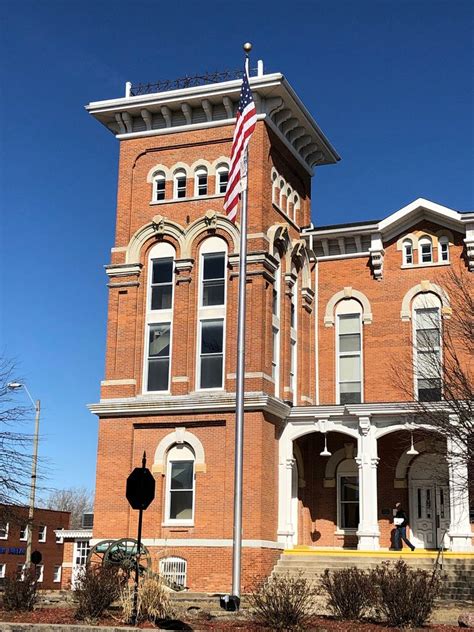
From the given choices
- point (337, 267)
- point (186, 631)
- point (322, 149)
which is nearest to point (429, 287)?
point (337, 267)

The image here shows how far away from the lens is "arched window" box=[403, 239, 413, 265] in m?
35.2

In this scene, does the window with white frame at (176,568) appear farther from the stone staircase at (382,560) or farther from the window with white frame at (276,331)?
the window with white frame at (276,331)

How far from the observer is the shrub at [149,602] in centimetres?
1691

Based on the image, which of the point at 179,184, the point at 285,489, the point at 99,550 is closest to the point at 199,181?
the point at 179,184

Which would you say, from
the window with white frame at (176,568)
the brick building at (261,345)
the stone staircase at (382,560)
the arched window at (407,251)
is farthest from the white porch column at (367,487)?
the arched window at (407,251)

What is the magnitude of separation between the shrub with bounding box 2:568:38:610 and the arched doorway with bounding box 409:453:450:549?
1640 cm

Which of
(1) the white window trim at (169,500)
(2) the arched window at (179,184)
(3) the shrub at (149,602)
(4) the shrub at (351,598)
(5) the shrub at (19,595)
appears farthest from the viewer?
(2) the arched window at (179,184)

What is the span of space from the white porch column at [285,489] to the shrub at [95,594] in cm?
1300

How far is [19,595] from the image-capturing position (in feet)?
62.7

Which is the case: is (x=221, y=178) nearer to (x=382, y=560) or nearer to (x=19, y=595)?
(x=382, y=560)

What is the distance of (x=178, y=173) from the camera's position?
110 feet

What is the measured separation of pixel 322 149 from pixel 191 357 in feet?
36.6

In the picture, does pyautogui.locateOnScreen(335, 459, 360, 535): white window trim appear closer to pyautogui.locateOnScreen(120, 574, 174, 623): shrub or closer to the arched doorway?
the arched doorway

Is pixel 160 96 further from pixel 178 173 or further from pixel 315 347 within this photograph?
pixel 315 347
